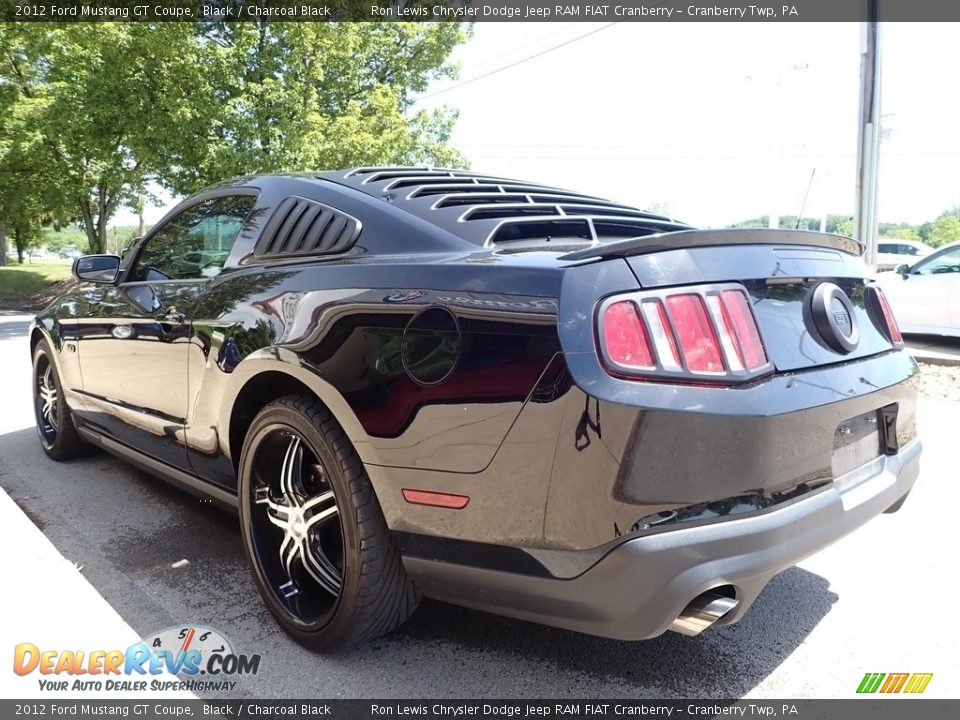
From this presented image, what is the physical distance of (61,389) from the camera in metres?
4.42

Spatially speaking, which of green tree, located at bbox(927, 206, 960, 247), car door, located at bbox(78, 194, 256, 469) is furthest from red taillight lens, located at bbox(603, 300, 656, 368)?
green tree, located at bbox(927, 206, 960, 247)

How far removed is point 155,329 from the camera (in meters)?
3.21

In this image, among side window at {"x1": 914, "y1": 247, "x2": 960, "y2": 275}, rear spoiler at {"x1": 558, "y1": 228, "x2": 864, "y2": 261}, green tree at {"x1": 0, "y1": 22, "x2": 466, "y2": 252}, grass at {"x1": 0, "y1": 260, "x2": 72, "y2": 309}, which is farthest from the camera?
grass at {"x1": 0, "y1": 260, "x2": 72, "y2": 309}

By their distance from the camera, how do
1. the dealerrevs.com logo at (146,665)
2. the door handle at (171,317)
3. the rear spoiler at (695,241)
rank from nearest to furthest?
the rear spoiler at (695,241), the dealerrevs.com logo at (146,665), the door handle at (171,317)

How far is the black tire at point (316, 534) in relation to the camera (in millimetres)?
2123

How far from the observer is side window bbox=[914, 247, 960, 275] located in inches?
379

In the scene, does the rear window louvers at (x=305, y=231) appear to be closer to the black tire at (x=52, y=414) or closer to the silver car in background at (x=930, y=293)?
the black tire at (x=52, y=414)

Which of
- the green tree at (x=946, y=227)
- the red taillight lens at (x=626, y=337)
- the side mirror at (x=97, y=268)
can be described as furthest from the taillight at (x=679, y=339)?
the green tree at (x=946, y=227)

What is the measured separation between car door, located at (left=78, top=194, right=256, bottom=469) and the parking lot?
0.48 meters

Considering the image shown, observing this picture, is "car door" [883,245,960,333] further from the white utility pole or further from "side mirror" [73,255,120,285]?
"side mirror" [73,255,120,285]

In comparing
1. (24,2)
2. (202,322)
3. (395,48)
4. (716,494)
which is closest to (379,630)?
(716,494)

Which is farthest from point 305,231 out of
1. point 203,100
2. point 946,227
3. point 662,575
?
point 946,227

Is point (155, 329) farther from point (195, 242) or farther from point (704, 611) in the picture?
point (704, 611)

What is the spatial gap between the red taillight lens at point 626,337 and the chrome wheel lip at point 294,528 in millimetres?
1095
